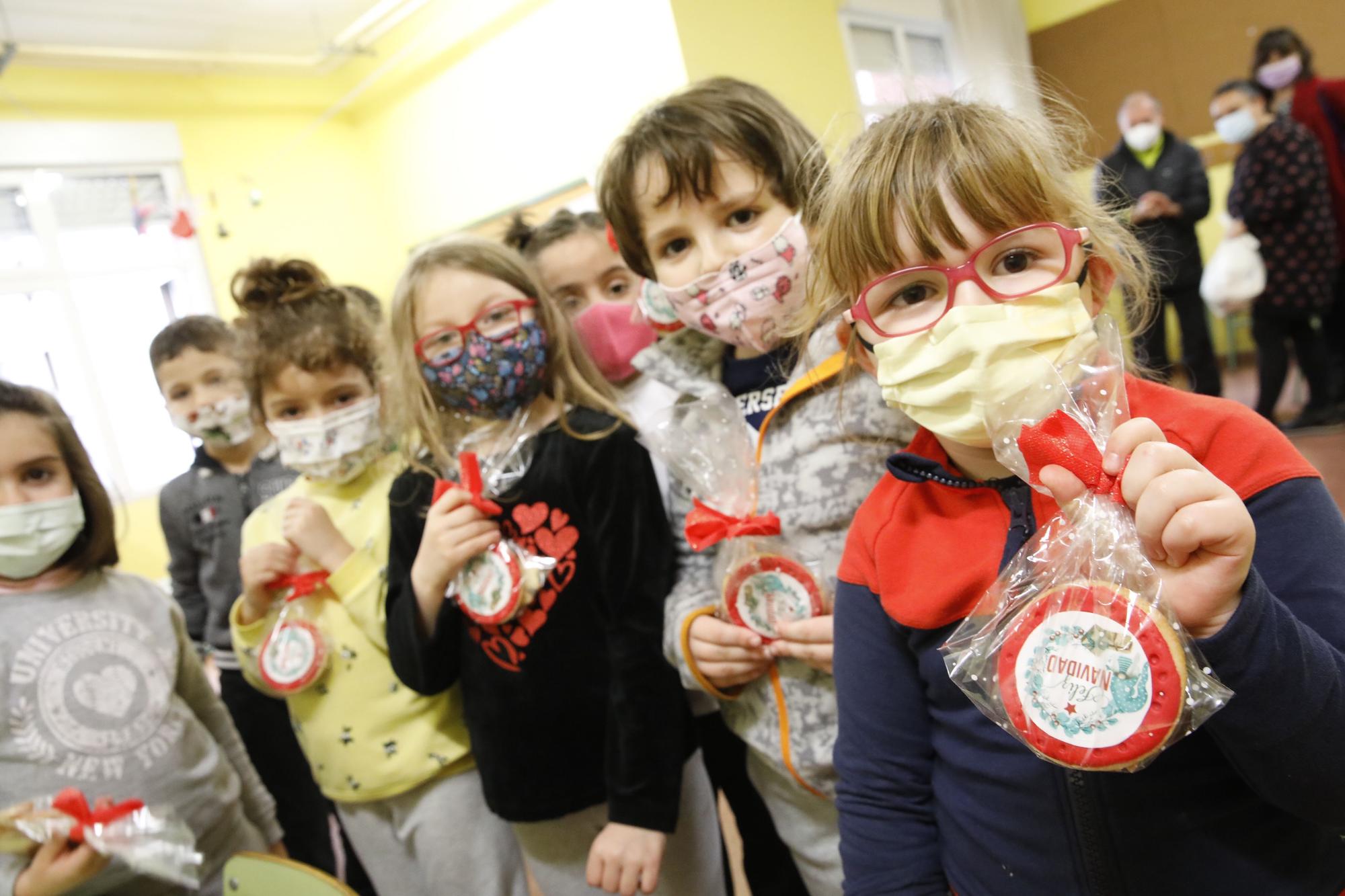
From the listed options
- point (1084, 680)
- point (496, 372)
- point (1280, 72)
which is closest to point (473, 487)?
point (496, 372)

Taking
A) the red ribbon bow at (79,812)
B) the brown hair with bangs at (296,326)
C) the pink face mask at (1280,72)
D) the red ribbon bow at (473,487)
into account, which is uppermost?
the pink face mask at (1280,72)

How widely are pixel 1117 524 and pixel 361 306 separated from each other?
1.65 m

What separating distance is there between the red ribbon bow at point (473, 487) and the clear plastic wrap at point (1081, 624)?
2.83ft

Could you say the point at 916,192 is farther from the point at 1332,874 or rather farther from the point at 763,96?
the point at 1332,874

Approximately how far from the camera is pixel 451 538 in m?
1.37

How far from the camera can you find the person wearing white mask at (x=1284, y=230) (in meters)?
2.78

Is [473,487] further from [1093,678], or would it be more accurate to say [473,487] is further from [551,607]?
[1093,678]

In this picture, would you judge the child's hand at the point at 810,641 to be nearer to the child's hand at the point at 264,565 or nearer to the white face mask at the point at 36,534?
the child's hand at the point at 264,565

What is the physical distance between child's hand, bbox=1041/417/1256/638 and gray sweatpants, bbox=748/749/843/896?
2.61 feet

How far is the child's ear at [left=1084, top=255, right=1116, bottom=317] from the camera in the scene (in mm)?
873

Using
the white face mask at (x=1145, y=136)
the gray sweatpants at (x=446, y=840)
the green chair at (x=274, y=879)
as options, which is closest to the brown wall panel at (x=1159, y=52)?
the white face mask at (x=1145, y=136)

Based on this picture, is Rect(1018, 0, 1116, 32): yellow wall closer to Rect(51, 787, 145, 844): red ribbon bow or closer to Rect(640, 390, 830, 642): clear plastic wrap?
Rect(640, 390, 830, 642): clear plastic wrap

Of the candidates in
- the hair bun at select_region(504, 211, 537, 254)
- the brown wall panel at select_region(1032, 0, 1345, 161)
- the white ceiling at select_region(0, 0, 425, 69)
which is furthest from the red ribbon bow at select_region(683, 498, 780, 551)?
the white ceiling at select_region(0, 0, 425, 69)

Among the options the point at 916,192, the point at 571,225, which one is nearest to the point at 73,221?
the point at 571,225
